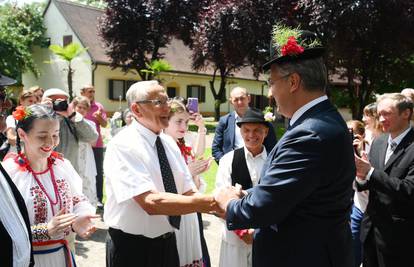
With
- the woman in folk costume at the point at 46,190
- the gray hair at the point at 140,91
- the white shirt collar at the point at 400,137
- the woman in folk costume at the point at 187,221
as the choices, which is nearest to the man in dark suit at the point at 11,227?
the woman in folk costume at the point at 46,190

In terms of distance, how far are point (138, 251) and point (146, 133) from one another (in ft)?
2.82

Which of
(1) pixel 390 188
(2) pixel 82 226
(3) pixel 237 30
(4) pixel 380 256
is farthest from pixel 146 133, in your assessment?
(3) pixel 237 30

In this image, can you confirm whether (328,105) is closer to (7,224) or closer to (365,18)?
(7,224)

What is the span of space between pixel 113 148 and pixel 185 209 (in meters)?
0.69

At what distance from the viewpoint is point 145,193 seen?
9.12 feet

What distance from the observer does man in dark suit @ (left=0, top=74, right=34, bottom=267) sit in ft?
7.22

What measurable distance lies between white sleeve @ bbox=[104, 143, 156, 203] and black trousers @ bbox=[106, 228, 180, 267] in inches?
14.1

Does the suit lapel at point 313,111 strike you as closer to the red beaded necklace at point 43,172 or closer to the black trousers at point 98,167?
the red beaded necklace at point 43,172

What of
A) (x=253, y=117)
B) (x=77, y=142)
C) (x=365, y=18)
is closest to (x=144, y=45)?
(x=365, y=18)

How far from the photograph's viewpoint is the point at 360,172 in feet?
11.6

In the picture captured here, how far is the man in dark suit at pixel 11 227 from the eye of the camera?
7.22 feet

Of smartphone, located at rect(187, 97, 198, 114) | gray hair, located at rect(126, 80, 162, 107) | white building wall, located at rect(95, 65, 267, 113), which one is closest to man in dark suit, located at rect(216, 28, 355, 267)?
gray hair, located at rect(126, 80, 162, 107)

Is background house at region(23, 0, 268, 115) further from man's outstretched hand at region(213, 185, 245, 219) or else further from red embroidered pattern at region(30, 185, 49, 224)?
man's outstretched hand at region(213, 185, 245, 219)

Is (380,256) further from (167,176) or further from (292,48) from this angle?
(292,48)
